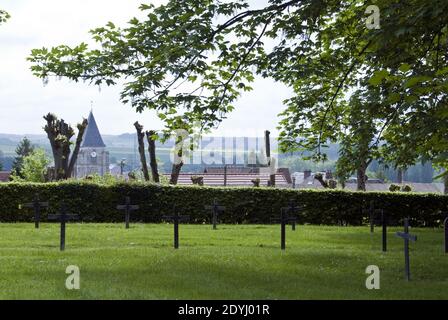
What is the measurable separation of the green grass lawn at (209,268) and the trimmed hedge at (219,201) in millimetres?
7865

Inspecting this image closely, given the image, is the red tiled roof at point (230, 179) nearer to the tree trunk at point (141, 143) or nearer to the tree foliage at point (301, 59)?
the tree trunk at point (141, 143)

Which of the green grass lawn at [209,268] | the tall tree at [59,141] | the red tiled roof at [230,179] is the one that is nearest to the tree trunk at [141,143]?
the tall tree at [59,141]

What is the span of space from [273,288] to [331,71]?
7757 millimetres

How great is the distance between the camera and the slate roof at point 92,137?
177750 mm

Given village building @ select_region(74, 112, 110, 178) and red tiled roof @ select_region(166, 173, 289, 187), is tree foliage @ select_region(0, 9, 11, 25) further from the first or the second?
village building @ select_region(74, 112, 110, 178)

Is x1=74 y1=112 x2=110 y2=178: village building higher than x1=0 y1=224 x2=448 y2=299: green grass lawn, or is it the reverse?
x1=74 y1=112 x2=110 y2=178: village building

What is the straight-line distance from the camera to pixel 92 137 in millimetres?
180500

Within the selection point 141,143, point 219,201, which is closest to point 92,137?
point 141,143

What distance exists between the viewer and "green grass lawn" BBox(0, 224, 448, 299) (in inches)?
414

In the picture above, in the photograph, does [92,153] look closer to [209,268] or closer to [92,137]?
[92,137]

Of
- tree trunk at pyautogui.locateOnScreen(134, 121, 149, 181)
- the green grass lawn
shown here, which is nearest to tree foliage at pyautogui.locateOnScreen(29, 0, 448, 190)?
the green grass lawn

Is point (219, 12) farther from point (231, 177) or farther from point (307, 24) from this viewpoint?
point (231, 177)

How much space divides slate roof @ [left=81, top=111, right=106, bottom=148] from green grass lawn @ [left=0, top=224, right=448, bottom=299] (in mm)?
159280

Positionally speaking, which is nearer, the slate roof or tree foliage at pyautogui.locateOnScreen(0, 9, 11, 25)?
tree foliage at pyautogui.locateOnScreen(0, 9, 11, 25)
